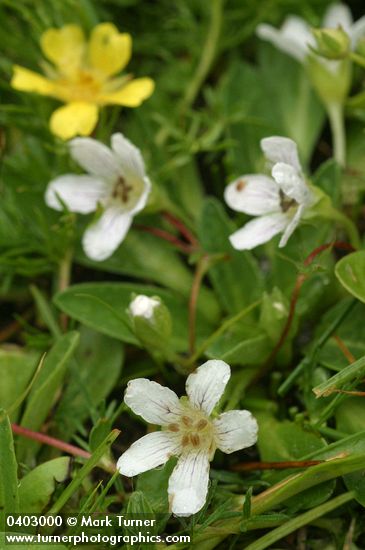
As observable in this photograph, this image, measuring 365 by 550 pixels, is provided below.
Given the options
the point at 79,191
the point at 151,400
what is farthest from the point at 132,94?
the point at 151,400

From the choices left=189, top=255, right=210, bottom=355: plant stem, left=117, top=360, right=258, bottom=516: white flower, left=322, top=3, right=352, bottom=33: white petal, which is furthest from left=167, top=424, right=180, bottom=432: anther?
left=322, top=3, right=352, bottom=33: white petal

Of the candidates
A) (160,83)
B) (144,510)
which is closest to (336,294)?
(144,510)

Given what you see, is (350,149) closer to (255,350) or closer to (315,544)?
(255,350)

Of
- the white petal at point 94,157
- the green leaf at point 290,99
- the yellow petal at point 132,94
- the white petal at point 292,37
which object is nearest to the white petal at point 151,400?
the white petal at point 94,157

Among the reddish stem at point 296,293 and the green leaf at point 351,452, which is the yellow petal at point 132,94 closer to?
the reddish stem at point 296,293

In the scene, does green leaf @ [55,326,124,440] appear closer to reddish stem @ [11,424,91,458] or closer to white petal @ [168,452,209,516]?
reddish stem @ [11,424,91,458]
